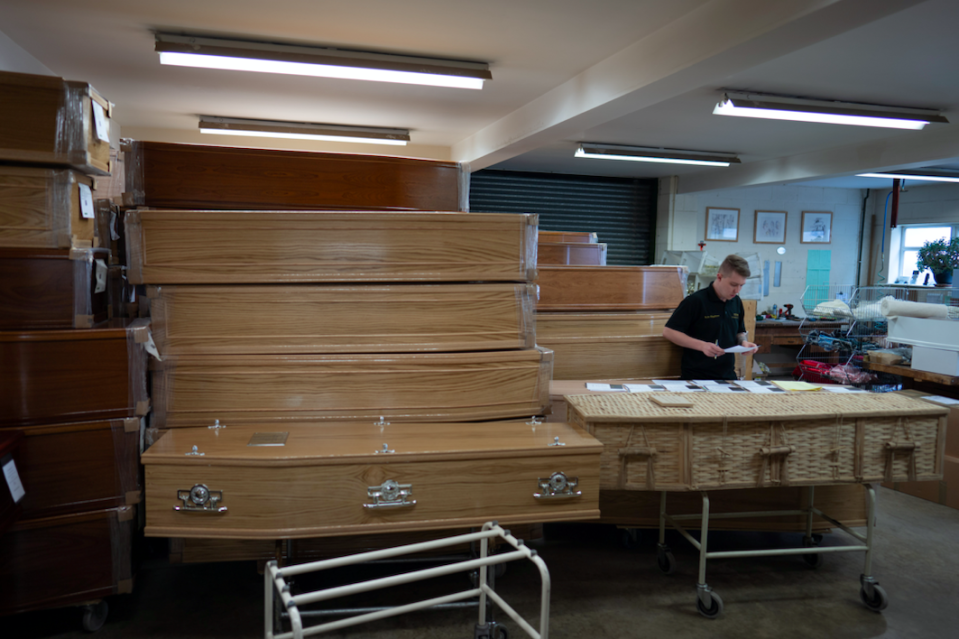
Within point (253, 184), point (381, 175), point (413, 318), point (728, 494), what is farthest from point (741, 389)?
point (253, 184)

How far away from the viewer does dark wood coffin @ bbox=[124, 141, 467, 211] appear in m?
2.62

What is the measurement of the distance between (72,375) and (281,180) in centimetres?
113

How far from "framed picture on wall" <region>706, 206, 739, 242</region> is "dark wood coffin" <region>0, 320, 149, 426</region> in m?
8.91

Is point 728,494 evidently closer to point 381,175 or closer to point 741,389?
point 741,389

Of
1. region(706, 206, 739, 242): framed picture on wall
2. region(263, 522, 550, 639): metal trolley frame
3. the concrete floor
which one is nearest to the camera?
region(263, 522, 550, 639): metal trolley frame

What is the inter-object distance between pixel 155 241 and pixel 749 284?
7.14m

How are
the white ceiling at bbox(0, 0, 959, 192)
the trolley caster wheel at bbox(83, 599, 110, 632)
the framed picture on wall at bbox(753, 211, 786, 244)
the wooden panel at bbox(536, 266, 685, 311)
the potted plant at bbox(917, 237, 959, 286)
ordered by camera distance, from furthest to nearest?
the framed picture on wall at bbox(753, 211, 786, 244) → the potted plant at bbox(917, 237, 959, 286) → the wooden panel at bbox(536, 266, 685, 311) → the white ceiling at bbox(0, 0, 959, 192) → the trolley caster wheel at bbox(83, 599, 110, 632)

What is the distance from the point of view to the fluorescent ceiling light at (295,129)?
6.61 meters

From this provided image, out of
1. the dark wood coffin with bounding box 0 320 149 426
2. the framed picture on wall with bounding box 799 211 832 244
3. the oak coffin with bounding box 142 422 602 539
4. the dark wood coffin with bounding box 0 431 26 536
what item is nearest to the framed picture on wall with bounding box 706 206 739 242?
the framed picture on wall with bounding box 799 211 832 244

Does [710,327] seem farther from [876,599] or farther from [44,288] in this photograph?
[44,288]

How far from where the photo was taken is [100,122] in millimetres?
A: 2391

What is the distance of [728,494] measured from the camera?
3.12m

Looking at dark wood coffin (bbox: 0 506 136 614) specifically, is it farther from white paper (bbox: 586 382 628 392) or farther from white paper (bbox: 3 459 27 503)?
white paper (bbox: 586 382 628 392)

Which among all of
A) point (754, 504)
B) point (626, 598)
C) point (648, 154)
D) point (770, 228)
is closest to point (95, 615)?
point (626, 598)
